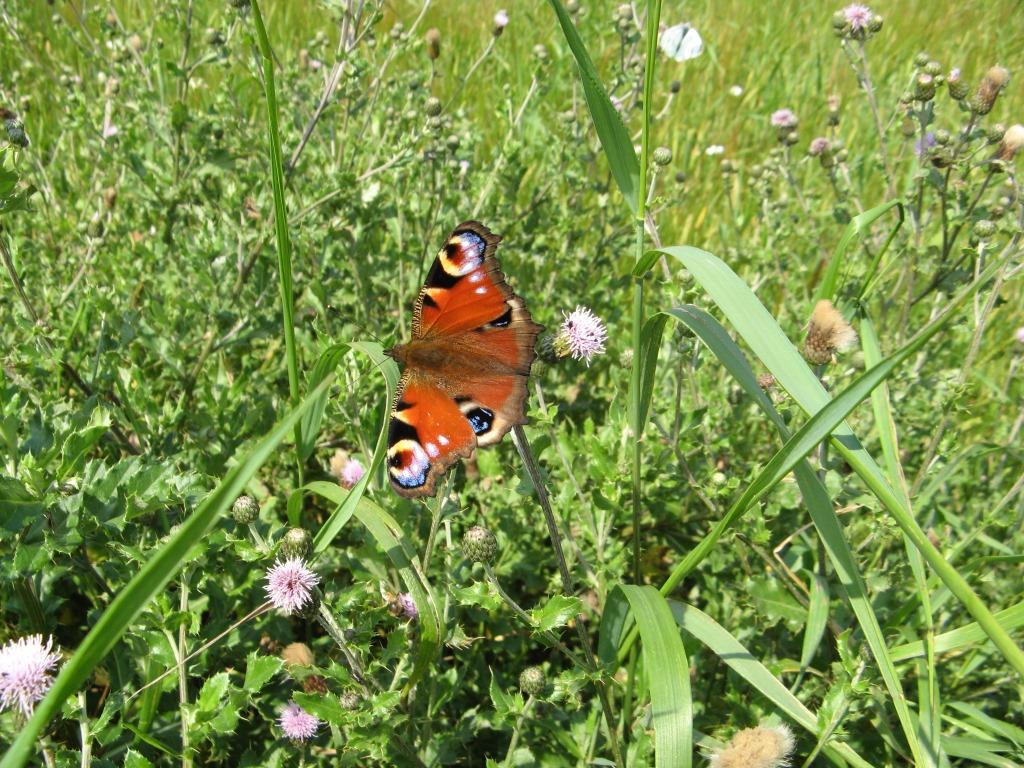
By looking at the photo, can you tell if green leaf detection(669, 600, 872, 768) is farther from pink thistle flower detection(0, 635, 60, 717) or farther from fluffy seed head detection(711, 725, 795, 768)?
pink thistle flower detection(0, 635, 60, 717)

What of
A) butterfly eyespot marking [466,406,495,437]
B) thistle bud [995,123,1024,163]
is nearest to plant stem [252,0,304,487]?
butterfly eyespot marking [466,406,495,437]

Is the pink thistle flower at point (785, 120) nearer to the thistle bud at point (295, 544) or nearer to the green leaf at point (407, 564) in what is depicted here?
the green leaf at point (407, 564)

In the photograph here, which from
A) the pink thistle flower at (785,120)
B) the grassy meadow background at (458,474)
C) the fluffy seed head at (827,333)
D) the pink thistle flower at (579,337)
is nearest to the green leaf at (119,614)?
the grassy meadow background at (458,474)

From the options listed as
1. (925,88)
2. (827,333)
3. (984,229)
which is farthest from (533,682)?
(925,88)

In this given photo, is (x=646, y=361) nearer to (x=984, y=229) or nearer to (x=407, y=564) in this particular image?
(x=407, y=564)

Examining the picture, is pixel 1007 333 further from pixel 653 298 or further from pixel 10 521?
pixel 10 521

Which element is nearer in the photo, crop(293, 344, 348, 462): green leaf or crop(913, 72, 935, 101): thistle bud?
crop(293, 344, 348, 462): green leaf
